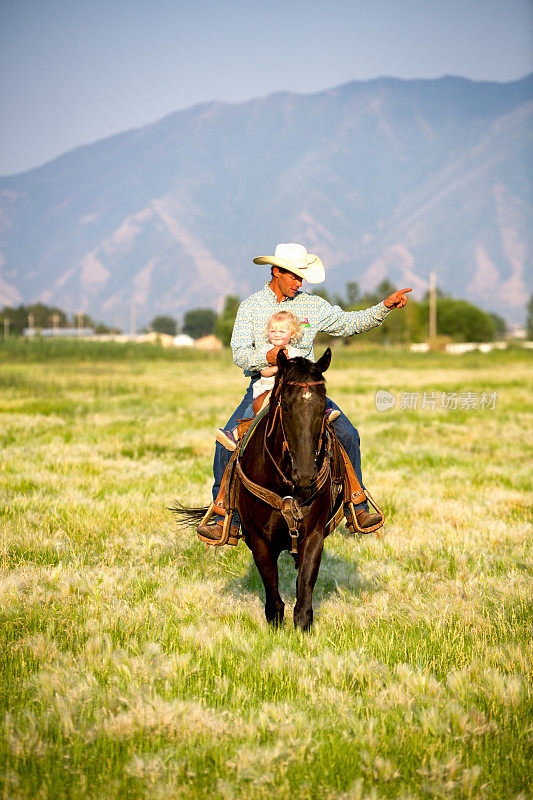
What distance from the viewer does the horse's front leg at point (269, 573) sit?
5133mm

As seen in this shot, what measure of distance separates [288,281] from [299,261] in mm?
179

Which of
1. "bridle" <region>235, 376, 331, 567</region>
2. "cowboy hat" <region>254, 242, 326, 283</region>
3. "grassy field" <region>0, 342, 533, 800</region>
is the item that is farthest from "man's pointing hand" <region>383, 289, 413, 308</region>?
"grassy field" <region>0, 342, 533, 800</region>

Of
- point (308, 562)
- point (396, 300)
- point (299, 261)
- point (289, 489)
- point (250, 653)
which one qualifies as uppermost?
point (299, 261)

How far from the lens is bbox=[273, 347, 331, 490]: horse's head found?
4102mm

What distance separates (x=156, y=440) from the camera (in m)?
15.5

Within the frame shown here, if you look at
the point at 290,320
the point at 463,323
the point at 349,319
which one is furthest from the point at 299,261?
the point at 463,323

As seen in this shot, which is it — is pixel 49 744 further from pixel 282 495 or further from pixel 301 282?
pixel 301 282

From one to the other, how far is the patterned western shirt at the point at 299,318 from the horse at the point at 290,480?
2.43 feet

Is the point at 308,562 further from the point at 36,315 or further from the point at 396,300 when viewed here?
the point at 36,315

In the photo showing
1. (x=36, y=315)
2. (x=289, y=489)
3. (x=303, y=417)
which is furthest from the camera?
(x=36, y=315)

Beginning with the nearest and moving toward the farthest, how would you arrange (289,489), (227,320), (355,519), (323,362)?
(323,362) → (289,489) → (355,519) → (227,320)

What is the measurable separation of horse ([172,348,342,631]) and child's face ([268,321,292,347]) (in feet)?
1.77

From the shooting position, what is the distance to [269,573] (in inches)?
203

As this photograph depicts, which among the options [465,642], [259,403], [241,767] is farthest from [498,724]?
[259,403]
